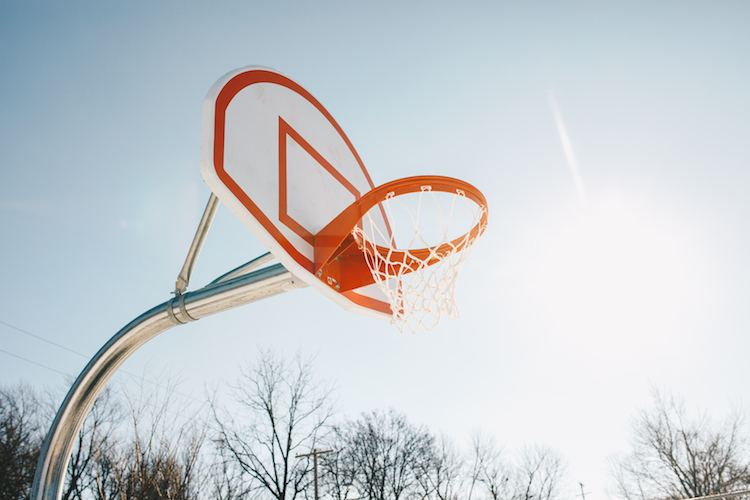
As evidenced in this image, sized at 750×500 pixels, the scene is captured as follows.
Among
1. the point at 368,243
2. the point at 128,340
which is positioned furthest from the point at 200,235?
the point at 368,243

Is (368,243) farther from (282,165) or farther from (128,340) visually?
(128,340)

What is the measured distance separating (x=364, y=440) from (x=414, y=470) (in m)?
2.90

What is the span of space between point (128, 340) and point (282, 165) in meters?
1.50

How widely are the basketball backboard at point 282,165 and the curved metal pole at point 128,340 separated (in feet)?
0.59

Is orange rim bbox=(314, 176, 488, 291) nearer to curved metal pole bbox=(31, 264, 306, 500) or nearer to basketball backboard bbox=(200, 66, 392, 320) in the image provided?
basketball backboard bbox=(200, 66, 392, 320)

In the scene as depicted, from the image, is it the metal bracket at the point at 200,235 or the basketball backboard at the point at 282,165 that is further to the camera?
the metal bracket at the point at 200,235

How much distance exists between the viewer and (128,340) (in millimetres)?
2594

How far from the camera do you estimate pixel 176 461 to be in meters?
7.13

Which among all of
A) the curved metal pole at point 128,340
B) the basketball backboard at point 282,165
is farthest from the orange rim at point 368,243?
the curved metal pole at point 128,340

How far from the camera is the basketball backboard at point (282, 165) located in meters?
2.45

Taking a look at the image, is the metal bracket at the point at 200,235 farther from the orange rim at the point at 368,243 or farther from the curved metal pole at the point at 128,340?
the orange rim at the point at 368,243

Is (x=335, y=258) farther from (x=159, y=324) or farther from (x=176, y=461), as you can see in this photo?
(x=176, y=461)

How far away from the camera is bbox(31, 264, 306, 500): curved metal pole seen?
7.90 ft

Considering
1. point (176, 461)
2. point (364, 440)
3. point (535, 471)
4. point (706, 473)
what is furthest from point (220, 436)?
point (706, 473)
